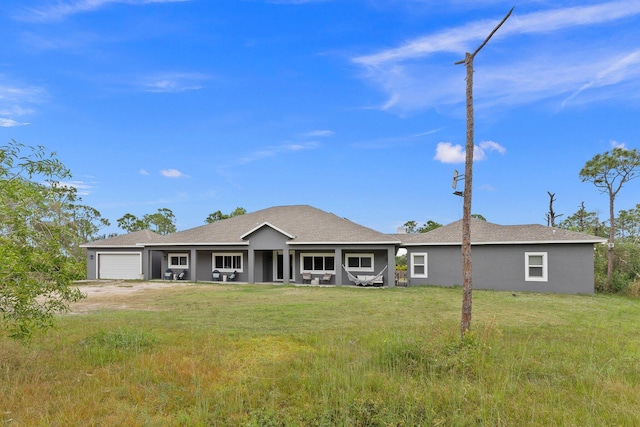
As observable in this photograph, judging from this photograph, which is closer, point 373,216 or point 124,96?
point 124,96

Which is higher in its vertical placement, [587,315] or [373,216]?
[373,216]

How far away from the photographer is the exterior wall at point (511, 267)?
1745 cm

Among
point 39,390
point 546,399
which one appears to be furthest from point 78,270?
point 546,399

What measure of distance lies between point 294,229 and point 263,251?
260 centimetres

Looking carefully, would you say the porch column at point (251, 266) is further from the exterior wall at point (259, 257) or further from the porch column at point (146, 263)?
the porch column at point (146, 263)

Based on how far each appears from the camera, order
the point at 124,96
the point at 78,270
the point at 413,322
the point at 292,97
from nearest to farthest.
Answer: the point at 78,270, the point at 413,322, the point at 124,96, the point at 292,97

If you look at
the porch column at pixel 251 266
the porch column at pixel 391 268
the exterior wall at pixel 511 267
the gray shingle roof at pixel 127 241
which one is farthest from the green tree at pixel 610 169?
the gray shingle roof at pixel 127 241

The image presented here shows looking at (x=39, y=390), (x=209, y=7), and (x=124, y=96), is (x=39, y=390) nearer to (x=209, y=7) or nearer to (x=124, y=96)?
(x=209, y=7)

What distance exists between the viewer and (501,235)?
1898cm

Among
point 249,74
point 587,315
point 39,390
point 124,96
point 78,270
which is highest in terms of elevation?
point 249,74

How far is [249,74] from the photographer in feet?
57.3

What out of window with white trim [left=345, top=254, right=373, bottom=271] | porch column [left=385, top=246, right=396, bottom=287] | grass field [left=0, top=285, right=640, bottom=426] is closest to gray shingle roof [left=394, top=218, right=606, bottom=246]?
porch column [left=385, top=246, right=396, bottom=287]

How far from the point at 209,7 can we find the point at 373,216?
22853 millimetres

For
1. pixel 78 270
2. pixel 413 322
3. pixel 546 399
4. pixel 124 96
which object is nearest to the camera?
pixel 546 399
